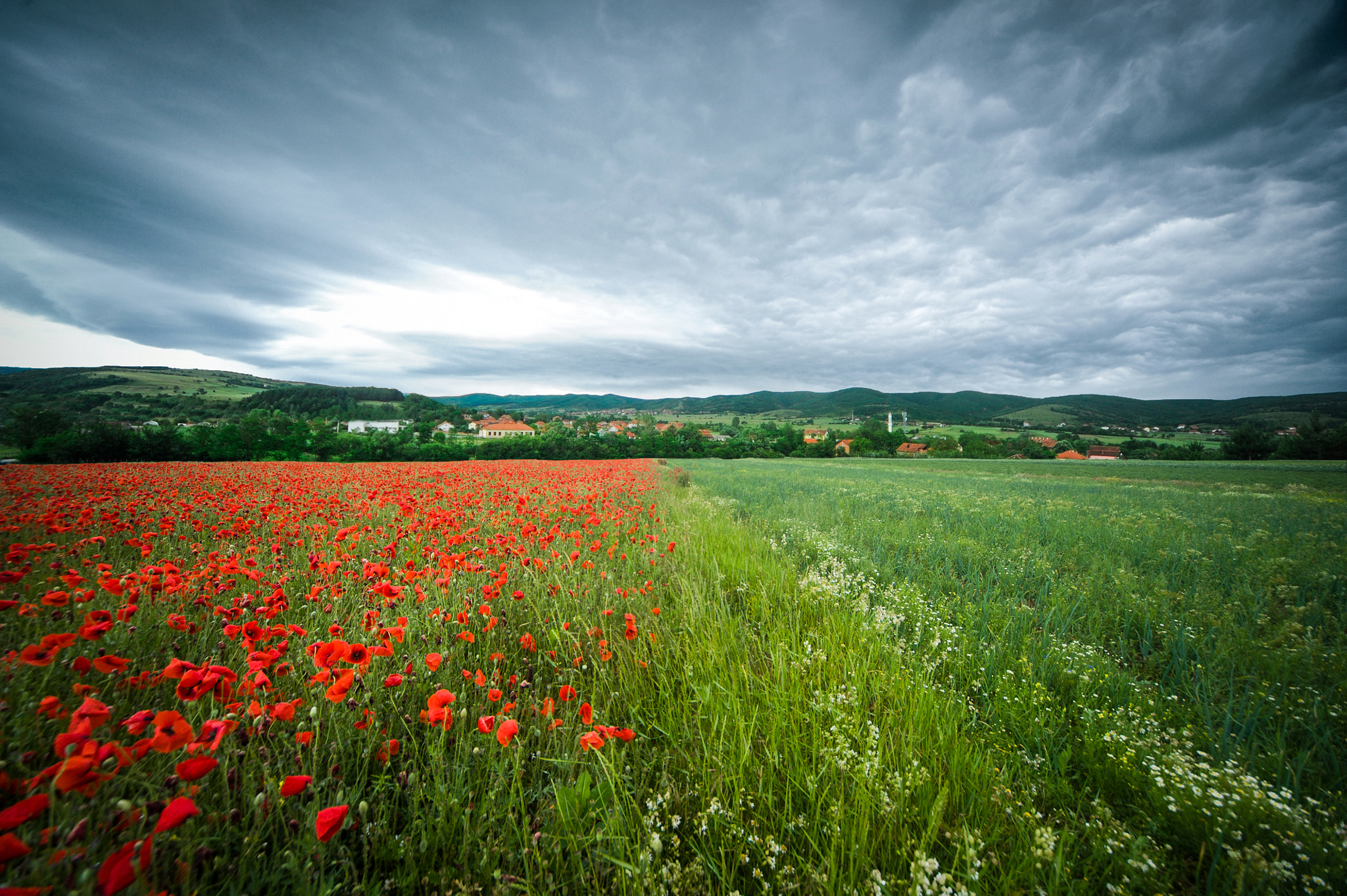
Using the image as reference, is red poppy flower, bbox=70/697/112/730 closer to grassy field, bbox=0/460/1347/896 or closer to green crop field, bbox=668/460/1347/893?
grassy field, bbox=0/460/1347/896

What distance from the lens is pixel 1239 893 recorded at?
160cm

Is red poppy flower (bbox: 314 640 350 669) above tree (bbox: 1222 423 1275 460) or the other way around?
above

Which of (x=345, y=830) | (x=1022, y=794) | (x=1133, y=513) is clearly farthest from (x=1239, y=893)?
(x=1133, y=513)

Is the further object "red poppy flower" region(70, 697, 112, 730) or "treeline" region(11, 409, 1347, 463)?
"treeline" region(11, 409, 1347, 463)

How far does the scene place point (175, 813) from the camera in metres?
1.07

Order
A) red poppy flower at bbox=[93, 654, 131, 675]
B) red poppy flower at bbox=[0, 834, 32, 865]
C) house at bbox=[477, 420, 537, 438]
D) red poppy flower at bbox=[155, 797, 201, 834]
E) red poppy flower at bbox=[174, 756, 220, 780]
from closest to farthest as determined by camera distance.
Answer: red poppy flower at bbox=[0, 834, 32, 865] < red poppy flower at bbox=[155, 797, 201, 834] < red poppy flower at bbox=[174, 756, 220, 780] < red poppy flower at bbox=[93, 654, 131, 675] < house at bbox=[477, 420, 537, 438]

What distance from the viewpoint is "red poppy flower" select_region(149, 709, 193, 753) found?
4.06 feet

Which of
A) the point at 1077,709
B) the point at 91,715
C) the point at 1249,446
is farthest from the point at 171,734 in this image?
the point at 1249,446

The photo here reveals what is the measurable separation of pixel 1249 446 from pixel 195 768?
3213 inches

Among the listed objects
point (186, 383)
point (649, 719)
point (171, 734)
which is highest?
point (186, 383)

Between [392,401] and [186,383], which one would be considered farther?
[392,401]

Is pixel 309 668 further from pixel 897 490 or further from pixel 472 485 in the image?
pixel 897 490

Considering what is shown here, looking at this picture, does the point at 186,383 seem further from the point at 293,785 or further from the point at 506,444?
the point at 293,785

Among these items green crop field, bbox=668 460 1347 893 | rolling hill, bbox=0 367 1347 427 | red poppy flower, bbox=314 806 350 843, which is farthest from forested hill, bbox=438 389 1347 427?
red poppy flower, bbox=314 806 350 843
